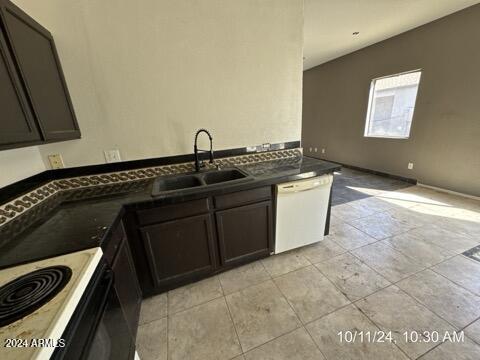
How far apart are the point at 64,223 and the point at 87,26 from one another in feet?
5.01

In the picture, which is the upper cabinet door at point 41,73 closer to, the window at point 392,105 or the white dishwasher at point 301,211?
the white dishwasher at point 301,211

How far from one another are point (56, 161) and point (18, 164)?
0.30 m

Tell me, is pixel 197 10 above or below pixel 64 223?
above

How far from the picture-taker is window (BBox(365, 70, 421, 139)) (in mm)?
3814

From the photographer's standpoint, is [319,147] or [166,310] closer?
[166,310]

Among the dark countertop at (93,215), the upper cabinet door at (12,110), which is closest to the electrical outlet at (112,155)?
the dark countertop at (93,215)

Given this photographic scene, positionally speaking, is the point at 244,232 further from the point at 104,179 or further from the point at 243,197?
the point at 104,179

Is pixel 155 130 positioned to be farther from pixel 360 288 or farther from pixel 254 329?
pixel 360 288

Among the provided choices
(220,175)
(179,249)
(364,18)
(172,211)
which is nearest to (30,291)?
(172,211)

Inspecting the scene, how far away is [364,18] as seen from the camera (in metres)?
3.05

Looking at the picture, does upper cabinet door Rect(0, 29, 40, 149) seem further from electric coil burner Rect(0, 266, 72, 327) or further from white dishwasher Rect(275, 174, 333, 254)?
white dishwasher Rect(275, 174, 333, 254)

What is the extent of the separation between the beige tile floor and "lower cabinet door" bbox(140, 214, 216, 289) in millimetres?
195

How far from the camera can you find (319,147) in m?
6.26

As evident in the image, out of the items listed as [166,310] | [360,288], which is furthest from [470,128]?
[166,310]
